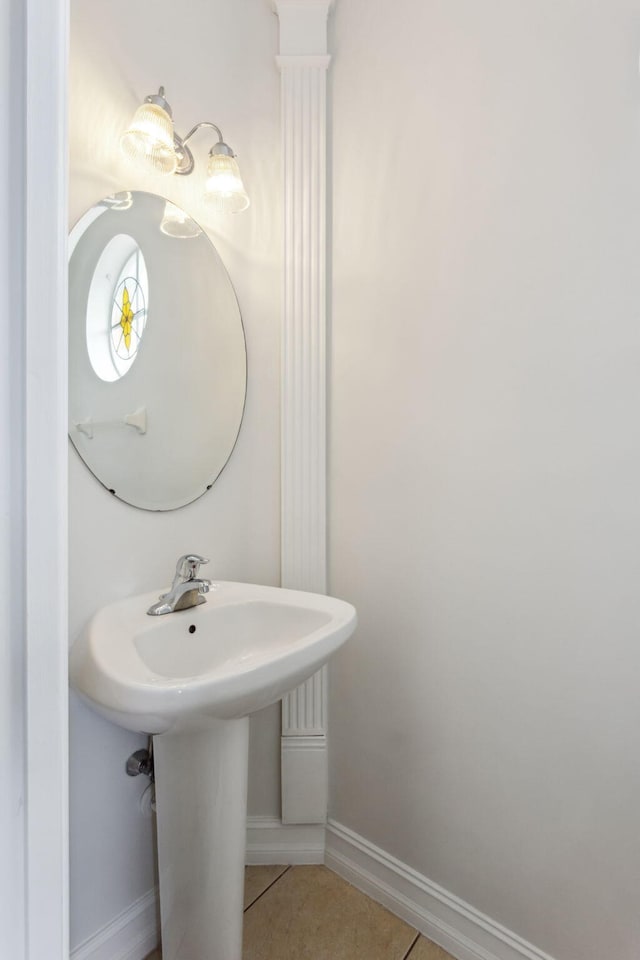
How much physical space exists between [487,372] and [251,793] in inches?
51.9

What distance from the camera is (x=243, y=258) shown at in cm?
156

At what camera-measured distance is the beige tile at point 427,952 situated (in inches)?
52.2

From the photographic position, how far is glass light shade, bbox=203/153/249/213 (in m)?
1.36

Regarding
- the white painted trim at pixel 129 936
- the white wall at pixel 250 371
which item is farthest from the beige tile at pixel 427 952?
the white painted trim at pixel 129 936

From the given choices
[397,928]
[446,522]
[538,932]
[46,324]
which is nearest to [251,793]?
[397,928]

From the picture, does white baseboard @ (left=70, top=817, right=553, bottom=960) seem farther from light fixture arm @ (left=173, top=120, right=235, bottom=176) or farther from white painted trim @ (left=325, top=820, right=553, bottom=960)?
light fixture arm @ (left=173, top=120, right=235, bottom=176)

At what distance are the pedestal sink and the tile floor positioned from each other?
22cm

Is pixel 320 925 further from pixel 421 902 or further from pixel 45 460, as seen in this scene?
pixel 45 460

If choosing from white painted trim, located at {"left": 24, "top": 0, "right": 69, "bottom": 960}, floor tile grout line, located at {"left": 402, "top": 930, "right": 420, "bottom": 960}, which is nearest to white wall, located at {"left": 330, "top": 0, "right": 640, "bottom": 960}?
floor tile grout line, located at {"left": 402, "top": 930, "right": 420, "bottom": 960}

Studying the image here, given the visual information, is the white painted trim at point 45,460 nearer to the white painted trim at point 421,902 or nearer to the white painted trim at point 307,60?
the white painted trim at point 421,902

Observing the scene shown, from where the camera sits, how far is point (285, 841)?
1.63m

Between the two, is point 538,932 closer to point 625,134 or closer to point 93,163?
point 625,134

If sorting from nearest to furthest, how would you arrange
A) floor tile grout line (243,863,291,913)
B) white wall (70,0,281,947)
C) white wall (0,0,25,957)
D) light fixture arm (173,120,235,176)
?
white wall (0,0,25,957), white wall (70,0,281,947), light fixture arm (173,120,235,176), floor tile grout line (243,863,291,913)

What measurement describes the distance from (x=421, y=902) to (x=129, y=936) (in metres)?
0.69
